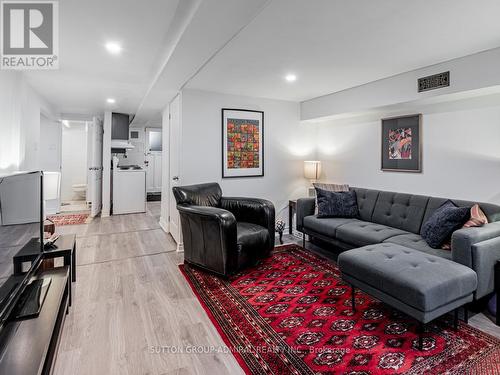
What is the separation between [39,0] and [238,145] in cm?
271

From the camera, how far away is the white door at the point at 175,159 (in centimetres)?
389

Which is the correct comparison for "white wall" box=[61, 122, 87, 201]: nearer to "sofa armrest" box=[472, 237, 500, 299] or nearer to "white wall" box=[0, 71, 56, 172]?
"white wall" box=[0, 71, 56, 172]

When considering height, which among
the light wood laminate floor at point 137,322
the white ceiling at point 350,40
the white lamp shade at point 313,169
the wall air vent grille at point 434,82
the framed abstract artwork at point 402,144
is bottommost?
the light wood laminate floor at point 137,322

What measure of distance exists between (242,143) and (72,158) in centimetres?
625

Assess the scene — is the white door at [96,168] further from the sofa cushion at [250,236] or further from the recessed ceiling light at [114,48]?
the sofa cushion at [250,236]

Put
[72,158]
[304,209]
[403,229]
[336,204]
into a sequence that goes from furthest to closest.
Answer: [72,158] → [304,209] → [336,204] → [403,229]

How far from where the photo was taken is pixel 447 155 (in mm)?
3055

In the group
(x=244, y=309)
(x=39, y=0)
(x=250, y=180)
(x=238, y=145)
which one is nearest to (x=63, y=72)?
(x=39, y=0)

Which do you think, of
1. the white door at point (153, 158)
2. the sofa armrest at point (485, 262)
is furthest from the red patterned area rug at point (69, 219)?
the sofa armrest at point (485, 262)

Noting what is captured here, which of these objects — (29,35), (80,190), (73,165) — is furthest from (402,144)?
(73,165)

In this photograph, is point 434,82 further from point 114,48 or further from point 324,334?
point 114,48

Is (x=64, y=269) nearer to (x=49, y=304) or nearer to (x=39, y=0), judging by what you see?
(x=49, y=304)

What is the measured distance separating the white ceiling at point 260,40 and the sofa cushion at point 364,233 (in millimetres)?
1712

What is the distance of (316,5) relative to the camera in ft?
5.79
